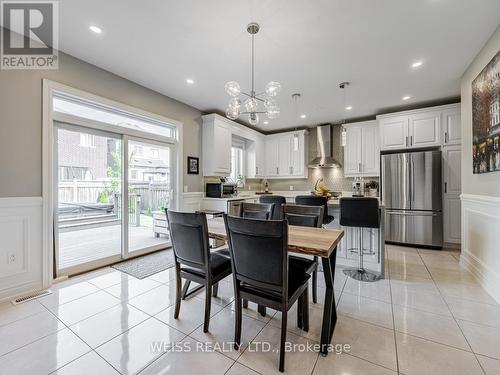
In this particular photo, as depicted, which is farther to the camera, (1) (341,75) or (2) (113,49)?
(1) (341,75)

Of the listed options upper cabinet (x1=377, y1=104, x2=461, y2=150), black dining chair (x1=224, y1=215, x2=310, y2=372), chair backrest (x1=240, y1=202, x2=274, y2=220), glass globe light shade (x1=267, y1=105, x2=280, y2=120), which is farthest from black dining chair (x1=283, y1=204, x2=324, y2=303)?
upper cabinet (x1=377, y1=104, x2=461, y2=150)

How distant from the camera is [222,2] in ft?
6.28

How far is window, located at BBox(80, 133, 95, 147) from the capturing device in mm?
2977

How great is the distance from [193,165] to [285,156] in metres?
2.70

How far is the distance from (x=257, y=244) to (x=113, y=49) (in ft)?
9.24

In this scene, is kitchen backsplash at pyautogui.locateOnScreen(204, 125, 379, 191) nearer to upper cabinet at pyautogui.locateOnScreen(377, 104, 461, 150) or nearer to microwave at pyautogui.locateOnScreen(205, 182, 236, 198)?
microwave at pyautogui.locateOnScreen(205, 182, 236, 198)

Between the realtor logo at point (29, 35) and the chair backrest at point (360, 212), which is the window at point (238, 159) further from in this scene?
the realtor logo at point (29, 35)

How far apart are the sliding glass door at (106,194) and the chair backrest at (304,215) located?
2468 millimetres

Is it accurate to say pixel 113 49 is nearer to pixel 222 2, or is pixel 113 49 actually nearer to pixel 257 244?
pixel 222 2

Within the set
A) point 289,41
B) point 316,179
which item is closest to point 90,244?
point 289,41

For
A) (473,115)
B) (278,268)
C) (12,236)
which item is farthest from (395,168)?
(12,236)

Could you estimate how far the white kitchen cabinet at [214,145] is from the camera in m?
4.45

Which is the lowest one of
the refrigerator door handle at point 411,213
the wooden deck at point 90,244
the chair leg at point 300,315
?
the chair leg at point 300,315

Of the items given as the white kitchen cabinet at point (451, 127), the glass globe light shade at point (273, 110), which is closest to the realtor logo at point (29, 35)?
the glass globe light shade at point (273, 110)
